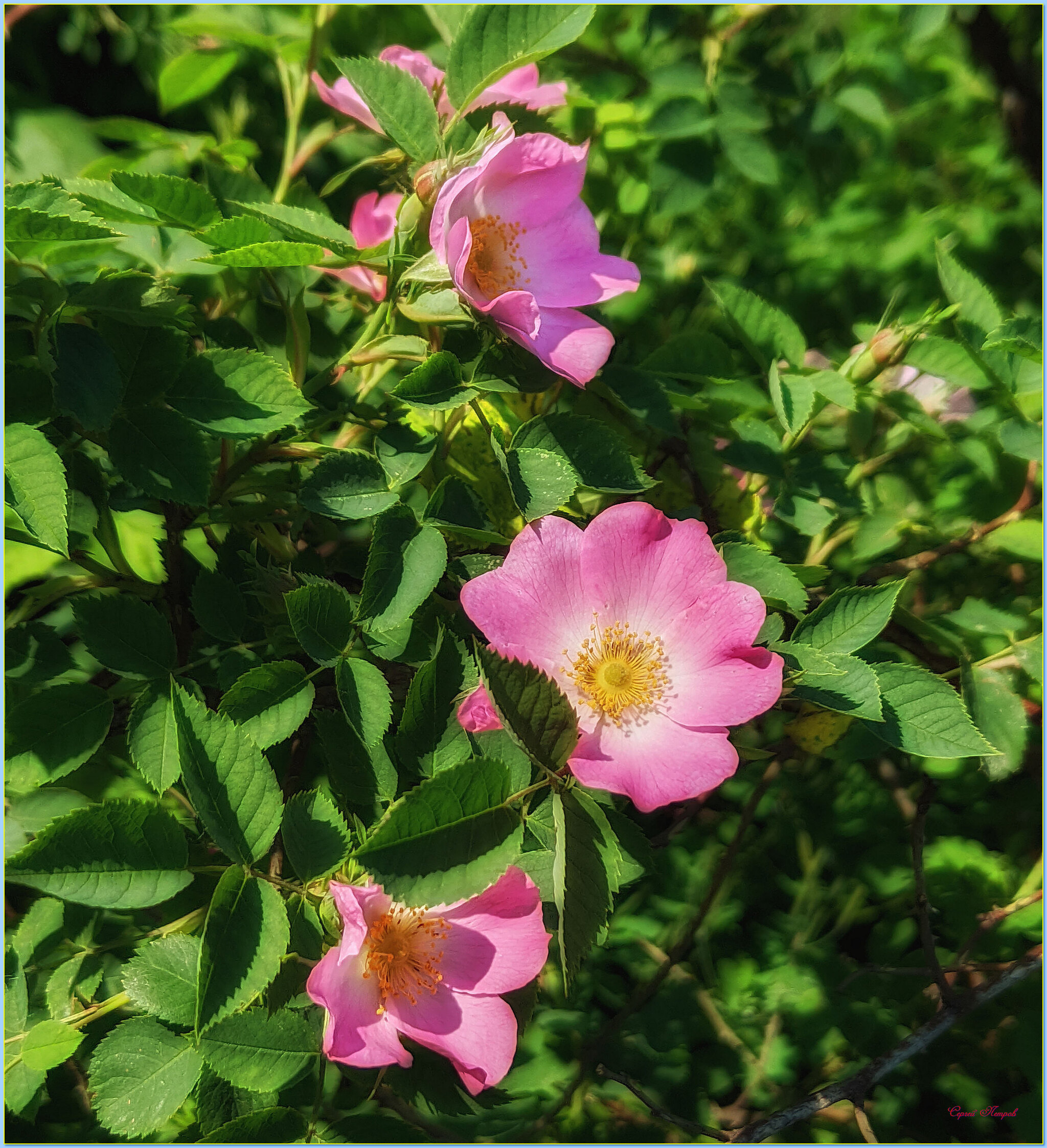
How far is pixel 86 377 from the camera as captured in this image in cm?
79

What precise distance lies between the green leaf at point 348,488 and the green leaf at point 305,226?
0.17 metres

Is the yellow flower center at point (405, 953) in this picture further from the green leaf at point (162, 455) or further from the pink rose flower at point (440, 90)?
the pink rose flower at point (440, 90)

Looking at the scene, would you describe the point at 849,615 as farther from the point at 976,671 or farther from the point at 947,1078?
the point at 947,1078

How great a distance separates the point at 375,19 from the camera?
51.9 inches

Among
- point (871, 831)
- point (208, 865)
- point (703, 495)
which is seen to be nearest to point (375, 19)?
point (703, 495)

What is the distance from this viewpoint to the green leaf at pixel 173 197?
2.60 feet

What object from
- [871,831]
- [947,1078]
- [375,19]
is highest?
[375,19]

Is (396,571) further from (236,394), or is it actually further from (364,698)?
(236,394)

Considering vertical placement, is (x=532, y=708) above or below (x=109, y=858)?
above

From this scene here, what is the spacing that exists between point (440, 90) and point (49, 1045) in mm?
980

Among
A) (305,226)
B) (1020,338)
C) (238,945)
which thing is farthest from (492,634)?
(1020,338)

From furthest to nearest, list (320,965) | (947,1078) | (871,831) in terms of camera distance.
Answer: (871,831), (947,1078), (320,965)

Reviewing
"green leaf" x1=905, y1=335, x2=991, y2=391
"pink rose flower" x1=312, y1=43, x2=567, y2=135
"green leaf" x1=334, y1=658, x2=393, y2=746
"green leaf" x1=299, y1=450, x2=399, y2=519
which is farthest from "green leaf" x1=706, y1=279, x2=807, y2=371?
"green leaf" x1=334, y1=658, x2=393, y2=746

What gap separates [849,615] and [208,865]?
627mm
